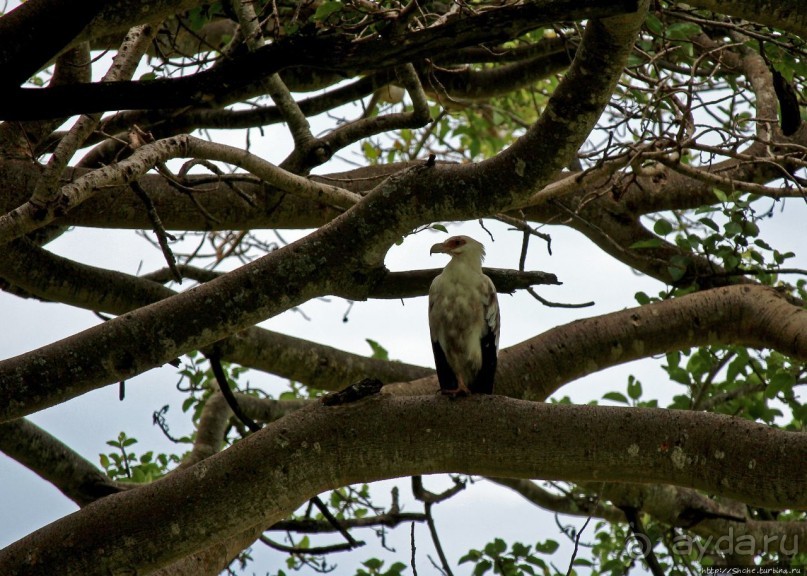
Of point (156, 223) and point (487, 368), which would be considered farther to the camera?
point (487, 368)

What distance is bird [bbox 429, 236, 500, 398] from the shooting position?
442 centimetres

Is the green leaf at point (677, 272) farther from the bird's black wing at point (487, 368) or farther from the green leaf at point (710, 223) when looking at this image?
the bird's black wing at point (487, 368)

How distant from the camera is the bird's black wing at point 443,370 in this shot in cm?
434

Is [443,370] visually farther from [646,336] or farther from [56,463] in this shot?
[56,463]

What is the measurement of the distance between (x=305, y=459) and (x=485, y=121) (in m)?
5.08

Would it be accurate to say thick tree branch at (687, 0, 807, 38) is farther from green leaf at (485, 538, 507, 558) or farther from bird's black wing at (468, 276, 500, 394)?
green leaf at (485, 538, 507, 558)

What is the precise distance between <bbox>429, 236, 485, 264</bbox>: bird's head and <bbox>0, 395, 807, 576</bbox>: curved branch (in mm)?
1719

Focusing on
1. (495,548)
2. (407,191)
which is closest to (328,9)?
(407,191)

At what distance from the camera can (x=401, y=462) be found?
2.90m

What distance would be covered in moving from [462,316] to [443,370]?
0.32 metres

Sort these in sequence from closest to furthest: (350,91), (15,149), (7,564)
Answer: (7,564) → (15,149) → (350,91)

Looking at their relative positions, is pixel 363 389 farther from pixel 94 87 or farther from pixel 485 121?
pixel 485 121

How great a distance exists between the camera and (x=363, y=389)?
2908 mm

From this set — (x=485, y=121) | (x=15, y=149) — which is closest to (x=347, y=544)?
(x=15, y=149)
